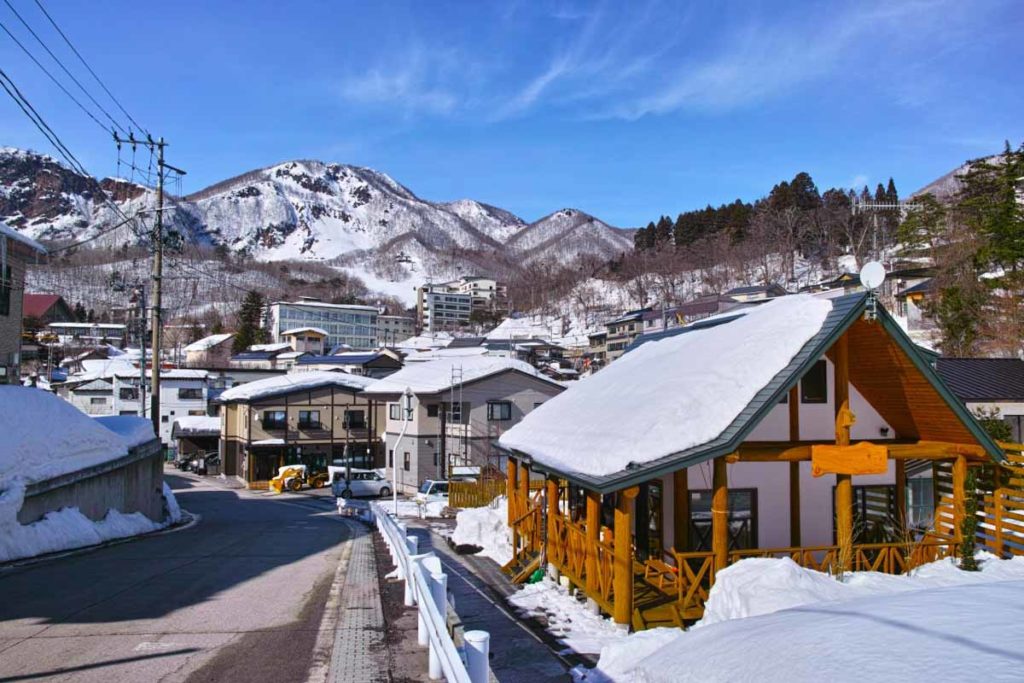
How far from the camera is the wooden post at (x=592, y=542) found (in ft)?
36.9

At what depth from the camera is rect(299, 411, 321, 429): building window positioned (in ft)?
159

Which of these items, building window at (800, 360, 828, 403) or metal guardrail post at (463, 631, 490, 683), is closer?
metal guardrail post at (463, 631, 490, 683)

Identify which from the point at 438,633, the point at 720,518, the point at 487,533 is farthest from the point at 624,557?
the point at 487,533

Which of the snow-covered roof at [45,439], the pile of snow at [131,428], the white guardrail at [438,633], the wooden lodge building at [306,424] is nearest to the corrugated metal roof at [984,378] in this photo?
the white guardrail at [438,633]

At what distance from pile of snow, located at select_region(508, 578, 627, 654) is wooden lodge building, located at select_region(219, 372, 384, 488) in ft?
117

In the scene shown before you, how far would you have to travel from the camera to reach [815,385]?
1235 centimetres

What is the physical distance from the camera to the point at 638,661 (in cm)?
834

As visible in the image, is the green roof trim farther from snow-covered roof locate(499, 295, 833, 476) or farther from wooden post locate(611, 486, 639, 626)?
wooden post locate(611, 486, 639, 626)

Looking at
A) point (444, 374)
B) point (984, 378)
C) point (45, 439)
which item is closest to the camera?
point (45, 439)

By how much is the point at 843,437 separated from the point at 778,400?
180 cm

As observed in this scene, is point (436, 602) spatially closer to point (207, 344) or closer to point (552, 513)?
point (552, 513)

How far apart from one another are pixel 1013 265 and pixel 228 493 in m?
42.6

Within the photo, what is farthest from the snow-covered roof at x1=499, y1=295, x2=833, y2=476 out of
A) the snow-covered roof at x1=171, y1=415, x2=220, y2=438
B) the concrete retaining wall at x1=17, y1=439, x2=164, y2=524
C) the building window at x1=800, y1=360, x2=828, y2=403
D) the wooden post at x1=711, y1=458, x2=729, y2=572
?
the snow-covered roof at x1=171, y1=415, x2=220, y2=438

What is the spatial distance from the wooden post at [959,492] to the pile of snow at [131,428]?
75.0ft
